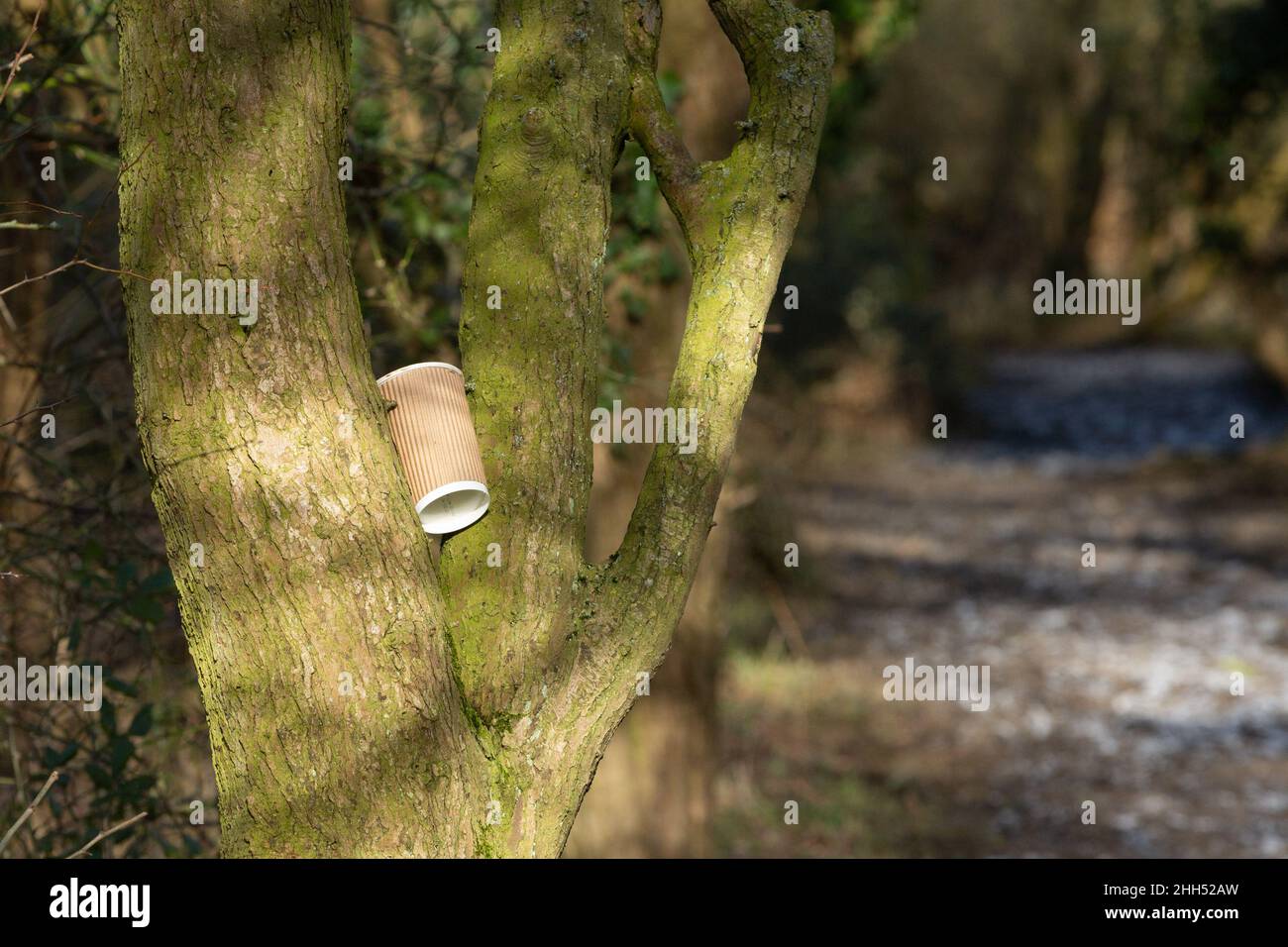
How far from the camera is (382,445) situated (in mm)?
1927

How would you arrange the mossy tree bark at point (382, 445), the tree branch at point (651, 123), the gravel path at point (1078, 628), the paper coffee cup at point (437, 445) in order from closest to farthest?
1. the mossy tree bark at point (382, 445)
2. the paper coffee cup at point (437, 445)
3. the tree branch at point (651, 123)
4. the gravel path at point (1078, 628)

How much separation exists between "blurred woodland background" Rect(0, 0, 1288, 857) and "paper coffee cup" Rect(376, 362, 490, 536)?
0.60 metres

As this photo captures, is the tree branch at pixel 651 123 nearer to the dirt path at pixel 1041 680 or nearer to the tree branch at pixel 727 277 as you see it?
the tree branch at pixel 727 277

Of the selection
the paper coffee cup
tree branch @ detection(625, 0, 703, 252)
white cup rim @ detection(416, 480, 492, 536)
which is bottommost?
white cup rim @ detection(416, 480, 492, 536)

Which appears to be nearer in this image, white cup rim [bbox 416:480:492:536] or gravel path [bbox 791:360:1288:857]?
white cup rim [bbox 416:480:492:536]

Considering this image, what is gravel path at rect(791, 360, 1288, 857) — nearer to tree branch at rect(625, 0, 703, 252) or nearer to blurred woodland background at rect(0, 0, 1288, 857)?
blurred woodland background at rect(0, 0, 1288, 857)

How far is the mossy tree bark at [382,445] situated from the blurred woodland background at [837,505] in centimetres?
44

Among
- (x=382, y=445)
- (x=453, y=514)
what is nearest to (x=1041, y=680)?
(x=453, y=514)

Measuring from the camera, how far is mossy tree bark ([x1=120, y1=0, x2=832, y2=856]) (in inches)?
71.5

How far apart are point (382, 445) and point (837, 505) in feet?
37.7

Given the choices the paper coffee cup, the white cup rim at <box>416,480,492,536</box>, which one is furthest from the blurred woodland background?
the white cup rim at <box>416,480,492,536</box>

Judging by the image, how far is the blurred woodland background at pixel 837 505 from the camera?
345cm

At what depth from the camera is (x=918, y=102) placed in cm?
2389

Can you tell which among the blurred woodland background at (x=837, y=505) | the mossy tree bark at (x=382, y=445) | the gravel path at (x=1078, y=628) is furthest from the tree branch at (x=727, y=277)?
the gravel path at (x=1078, y=628)
